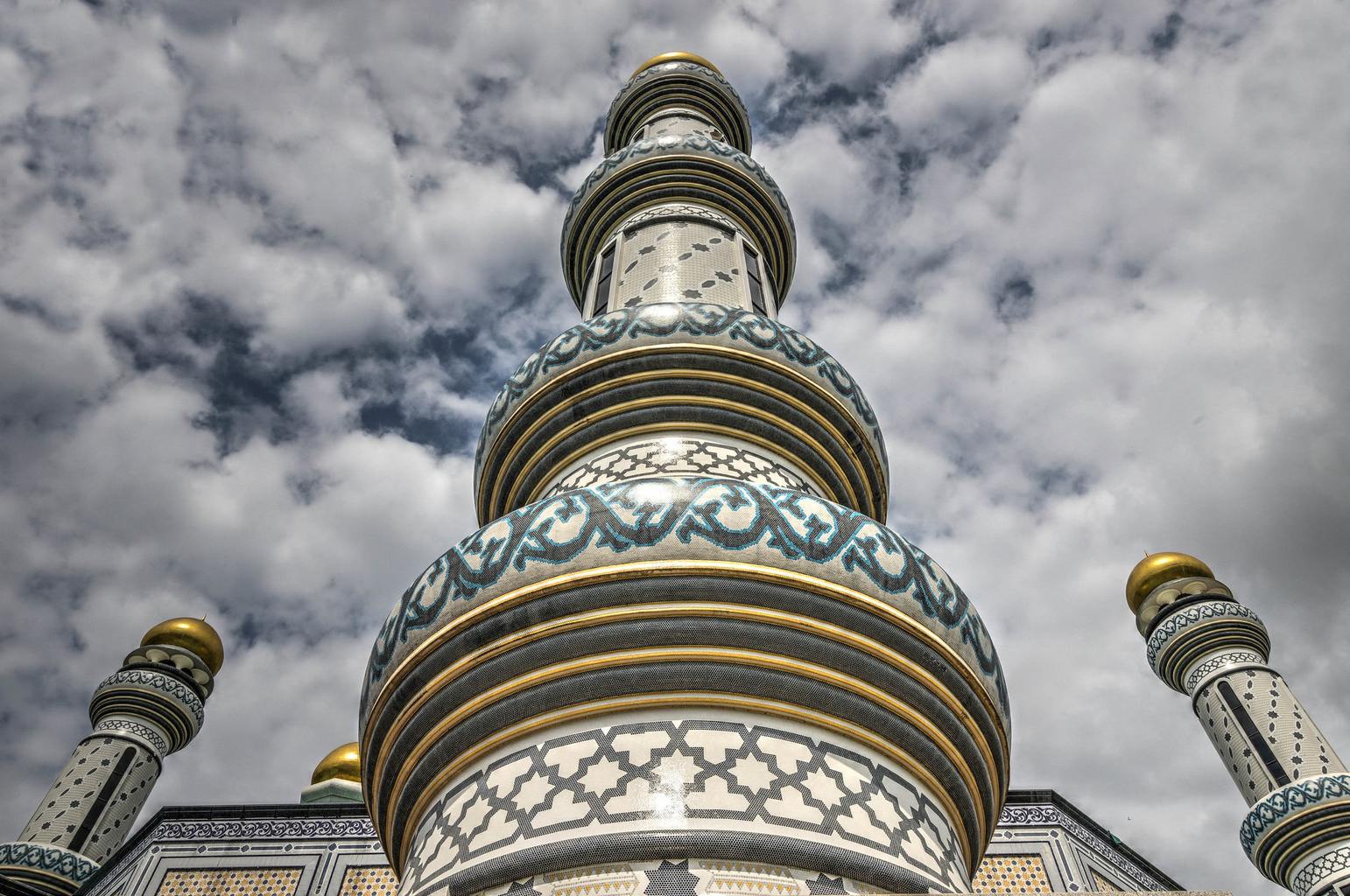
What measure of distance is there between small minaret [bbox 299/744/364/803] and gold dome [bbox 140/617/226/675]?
1.58 m

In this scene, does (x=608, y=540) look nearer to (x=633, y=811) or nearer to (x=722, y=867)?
(x=633, y=811)

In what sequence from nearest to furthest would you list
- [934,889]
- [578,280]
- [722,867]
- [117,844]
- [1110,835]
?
[722,867], [934,889], [578,280], [1110,835], [117,844]

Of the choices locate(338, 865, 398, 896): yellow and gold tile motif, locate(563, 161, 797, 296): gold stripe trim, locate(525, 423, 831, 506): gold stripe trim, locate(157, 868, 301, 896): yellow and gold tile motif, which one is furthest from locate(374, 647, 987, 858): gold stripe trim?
locate(157, 868, 301, 896): yellow and gold tile motif

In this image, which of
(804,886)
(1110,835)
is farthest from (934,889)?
(1110,835)

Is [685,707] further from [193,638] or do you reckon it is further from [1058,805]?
[193,638]

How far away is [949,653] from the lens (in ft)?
10.2

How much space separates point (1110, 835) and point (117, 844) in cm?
748

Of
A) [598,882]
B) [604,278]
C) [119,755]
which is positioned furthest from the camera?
[119,755]

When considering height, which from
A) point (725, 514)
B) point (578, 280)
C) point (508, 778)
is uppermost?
point (578, 280)

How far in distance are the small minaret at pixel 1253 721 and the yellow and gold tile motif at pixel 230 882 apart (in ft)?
22.4

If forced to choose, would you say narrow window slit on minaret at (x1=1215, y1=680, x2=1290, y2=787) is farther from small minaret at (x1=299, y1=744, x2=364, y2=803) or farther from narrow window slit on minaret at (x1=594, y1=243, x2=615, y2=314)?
small minaret at (x1=299, y1=744, x2=364, y2=803)

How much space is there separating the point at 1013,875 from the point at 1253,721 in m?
2.92

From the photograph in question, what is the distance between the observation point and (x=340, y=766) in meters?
10.7

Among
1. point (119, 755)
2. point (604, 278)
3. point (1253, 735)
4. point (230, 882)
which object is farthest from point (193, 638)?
point (1253, 735)
